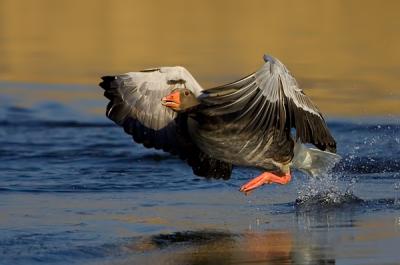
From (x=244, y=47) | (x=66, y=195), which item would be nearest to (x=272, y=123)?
(x=66, y=195)

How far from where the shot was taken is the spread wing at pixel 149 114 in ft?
35.5

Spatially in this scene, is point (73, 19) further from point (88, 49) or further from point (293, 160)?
point (293, 160)

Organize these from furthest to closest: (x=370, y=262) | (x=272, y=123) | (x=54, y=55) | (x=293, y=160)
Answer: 1. (x=54, y=55)
2. (x=293, y=160)
3. (x=272, y=123)
4. (x=370, y=262)

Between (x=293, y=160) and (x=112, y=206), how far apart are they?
1.67 metres

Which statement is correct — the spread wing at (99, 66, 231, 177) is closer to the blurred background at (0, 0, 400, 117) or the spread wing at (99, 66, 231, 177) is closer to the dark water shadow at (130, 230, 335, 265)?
the dark water shadow at (130, 230, 335, 265)

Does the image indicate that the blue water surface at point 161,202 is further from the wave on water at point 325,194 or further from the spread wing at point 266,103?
the spread wing at point 266,103

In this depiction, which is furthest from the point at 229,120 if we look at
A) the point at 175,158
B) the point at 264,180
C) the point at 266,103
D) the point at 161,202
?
the point at 175,158

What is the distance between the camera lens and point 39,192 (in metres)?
11.8

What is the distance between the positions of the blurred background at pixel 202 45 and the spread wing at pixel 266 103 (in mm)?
6061

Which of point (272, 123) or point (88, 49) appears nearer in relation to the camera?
point (272, 123)

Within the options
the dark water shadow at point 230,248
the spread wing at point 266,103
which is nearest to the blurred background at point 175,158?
the dark water shadow at point 230,248

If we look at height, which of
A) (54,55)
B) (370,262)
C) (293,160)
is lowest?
(370,262)

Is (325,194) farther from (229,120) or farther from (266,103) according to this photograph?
(266,103)

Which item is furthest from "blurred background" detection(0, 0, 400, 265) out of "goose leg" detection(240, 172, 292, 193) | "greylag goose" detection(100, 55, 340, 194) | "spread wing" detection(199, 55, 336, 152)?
"spread wing" detection(199, 55, 336, 152)
